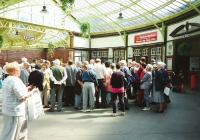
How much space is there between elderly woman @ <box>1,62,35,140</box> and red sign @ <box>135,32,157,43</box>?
66.0ft

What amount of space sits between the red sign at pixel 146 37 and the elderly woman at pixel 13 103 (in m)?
20.1

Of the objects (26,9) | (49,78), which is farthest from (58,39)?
(49,78)

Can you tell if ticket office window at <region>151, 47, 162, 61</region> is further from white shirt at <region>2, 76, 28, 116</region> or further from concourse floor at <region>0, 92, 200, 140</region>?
white shirt at <region>2, 76, 28, 116</region>

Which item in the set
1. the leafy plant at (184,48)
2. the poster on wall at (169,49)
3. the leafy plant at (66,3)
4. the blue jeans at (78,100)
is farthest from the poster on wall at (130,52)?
the blue jeans at (78,100)

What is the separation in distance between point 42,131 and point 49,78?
3.84 metres

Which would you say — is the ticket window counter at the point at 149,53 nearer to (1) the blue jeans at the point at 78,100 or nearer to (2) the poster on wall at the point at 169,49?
(2) the poster on wall at the point at 169,49

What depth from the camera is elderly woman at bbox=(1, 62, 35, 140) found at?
5480 mm

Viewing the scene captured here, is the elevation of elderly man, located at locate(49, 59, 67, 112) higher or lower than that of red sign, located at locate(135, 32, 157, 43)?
lower

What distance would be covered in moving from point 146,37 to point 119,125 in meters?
18.2

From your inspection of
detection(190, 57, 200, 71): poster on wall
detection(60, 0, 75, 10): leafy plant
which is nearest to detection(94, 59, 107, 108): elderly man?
detection(60, 0, 75, 10): leafy plant

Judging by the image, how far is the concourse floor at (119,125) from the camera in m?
7.39

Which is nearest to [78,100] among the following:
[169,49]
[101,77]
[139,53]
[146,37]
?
[101,77]

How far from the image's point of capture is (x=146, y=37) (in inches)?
1025

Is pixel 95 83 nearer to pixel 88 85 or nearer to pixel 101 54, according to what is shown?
pixel 88 85
